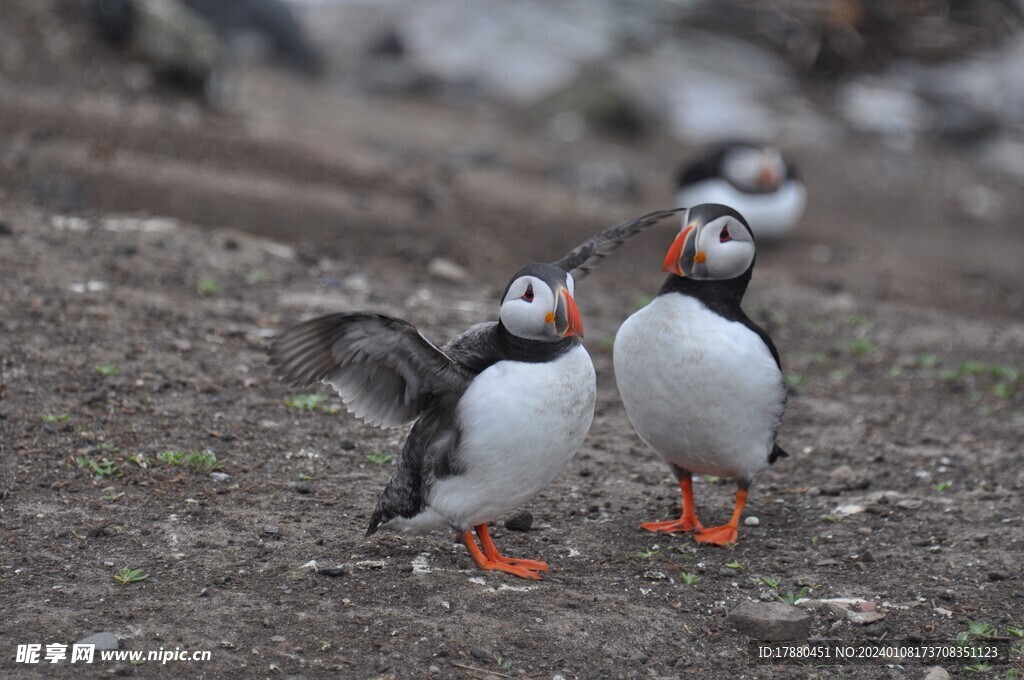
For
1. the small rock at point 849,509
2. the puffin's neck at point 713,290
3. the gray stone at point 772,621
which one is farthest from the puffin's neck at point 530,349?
the small rock at point 849,509

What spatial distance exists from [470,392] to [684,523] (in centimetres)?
136

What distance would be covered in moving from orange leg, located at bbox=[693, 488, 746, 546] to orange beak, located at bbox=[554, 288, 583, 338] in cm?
132

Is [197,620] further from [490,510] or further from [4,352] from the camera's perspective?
[4,352]

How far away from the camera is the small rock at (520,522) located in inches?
200

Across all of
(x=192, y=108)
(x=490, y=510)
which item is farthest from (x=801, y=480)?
(x=192, y=108)

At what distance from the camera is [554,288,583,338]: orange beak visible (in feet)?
13.4

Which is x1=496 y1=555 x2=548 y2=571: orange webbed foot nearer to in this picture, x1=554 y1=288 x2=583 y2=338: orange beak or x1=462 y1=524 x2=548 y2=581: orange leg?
x1=462 y1=524 x2=548 y2=581: orange leg

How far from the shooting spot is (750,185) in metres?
10.7

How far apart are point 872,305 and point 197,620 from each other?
686 cm

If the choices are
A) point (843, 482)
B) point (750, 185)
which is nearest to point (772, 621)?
point (843, 482)

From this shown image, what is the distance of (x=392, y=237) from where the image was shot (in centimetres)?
898

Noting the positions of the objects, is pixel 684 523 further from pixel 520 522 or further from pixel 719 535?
pixel 520 522

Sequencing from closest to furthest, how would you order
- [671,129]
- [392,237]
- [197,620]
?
[197,620]
[392,237]
[671,129]

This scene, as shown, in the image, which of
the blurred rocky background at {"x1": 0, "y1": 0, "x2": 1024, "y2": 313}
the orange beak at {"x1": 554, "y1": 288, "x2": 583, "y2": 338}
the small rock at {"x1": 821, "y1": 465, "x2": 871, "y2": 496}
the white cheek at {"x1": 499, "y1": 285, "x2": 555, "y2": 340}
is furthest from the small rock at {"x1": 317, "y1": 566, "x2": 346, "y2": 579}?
the blurred rocky background at {"x1": 0, "y1": 0, "x2": 1024, "y2": 313}
